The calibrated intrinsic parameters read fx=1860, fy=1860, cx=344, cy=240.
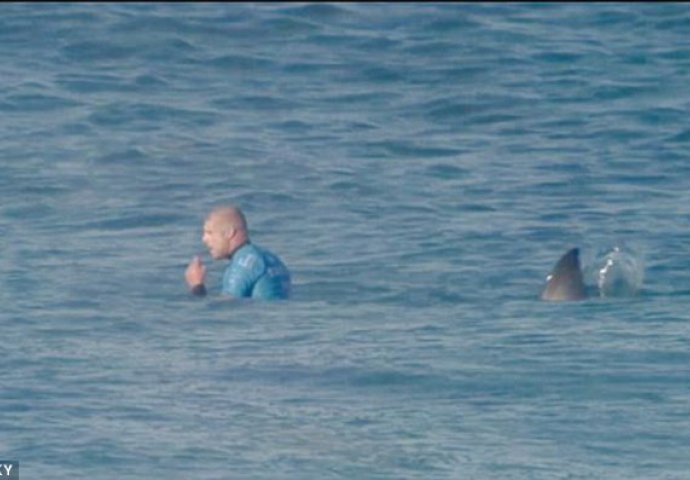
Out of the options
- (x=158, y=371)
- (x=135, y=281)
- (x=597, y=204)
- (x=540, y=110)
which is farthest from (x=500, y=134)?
(x=158, y=371)

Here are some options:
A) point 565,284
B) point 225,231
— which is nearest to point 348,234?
point 225,231

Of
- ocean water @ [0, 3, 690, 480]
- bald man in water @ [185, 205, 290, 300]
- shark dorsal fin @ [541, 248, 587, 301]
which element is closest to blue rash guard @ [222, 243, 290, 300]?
bald man in water @ [185, 205, 290, 300]

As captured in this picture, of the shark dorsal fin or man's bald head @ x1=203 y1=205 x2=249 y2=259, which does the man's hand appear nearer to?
man's bald head @ x1=203 y1=205 x2=249 y2=259

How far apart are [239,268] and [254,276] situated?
0.11 m

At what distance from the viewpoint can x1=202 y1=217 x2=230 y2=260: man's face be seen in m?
11.6

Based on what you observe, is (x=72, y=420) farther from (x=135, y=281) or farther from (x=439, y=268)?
(x=439, y=268)

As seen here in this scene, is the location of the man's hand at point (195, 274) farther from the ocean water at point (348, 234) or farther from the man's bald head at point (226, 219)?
the man's bald head at point (226, 219)

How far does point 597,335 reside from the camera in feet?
35.3

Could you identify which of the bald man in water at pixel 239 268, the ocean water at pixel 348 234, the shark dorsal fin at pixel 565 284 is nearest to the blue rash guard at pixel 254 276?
the bald man in water at pixel 239 268

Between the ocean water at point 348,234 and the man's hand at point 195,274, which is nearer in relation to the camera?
the ocean water at point 348,234

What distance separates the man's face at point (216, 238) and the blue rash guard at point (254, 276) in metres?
0.10

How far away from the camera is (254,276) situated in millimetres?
11609

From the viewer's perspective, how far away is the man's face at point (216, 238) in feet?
38.2

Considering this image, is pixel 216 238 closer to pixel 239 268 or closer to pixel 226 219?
pixel 226 219
